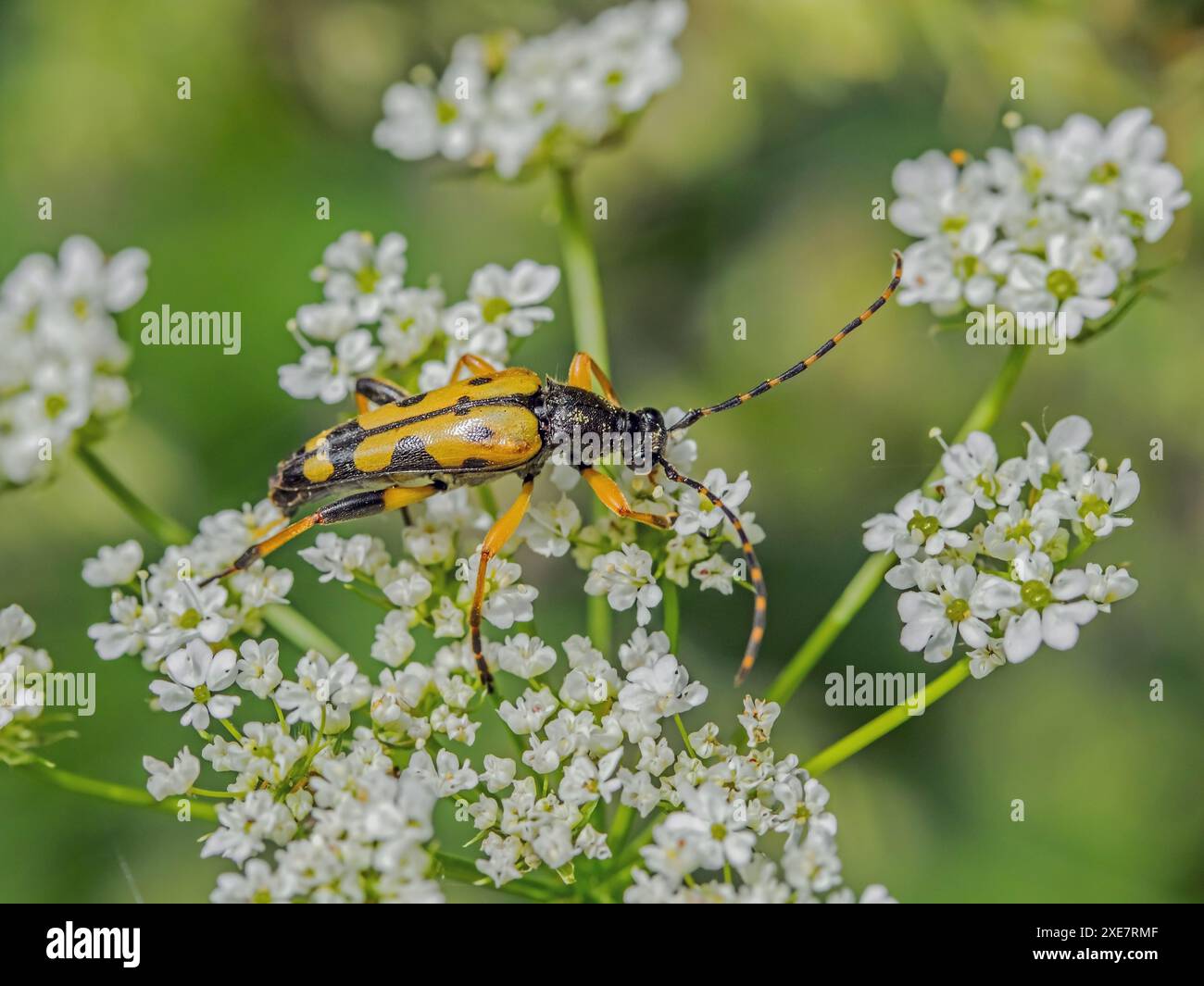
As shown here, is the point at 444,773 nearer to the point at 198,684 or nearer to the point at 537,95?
the point at 198,684

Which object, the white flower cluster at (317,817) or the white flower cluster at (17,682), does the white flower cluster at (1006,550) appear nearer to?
the white flower cluster at (317,817)

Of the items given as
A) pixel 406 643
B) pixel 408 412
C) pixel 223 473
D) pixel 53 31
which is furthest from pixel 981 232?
pixel 53 31

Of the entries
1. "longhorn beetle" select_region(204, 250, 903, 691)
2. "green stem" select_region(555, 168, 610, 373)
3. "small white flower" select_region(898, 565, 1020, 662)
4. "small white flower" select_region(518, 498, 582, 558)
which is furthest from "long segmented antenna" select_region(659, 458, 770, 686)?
"green stem" select_region(555, 168, 610, 373)

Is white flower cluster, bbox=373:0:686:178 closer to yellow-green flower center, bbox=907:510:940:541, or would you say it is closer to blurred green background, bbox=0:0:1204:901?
blurred green background, bbox=0:0:1204:901

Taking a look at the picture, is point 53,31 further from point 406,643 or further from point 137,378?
point 406,643

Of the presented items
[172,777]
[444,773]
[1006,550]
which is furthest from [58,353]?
[1006,550]
